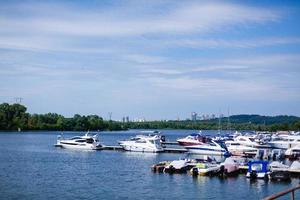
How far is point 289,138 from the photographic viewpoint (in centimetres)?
9900

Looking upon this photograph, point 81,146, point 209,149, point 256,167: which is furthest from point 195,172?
point 81,146

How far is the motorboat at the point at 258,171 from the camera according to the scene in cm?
4684

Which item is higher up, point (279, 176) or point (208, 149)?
point (208, 149)

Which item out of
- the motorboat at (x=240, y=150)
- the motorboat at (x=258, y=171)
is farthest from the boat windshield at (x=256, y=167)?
the motorboat at (x=240, y=150)

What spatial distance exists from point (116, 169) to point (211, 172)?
44.5 ft

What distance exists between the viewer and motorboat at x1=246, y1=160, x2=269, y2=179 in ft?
154

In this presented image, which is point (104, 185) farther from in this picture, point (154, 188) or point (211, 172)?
point (211, 172)

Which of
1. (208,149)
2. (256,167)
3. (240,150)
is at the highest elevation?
(208,149)

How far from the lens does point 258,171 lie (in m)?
47.1

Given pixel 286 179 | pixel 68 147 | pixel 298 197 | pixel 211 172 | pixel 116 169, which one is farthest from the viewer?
pixel 68 147

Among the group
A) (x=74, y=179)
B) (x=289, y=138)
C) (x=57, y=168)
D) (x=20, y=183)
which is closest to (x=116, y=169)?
(x=57, y=168)

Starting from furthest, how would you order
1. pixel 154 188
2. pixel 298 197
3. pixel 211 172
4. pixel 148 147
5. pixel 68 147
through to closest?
1. pixel 68 147
2. pixel 148 147
3. pixel 211 172
4. pixel 154 188
5. pixel 298 197

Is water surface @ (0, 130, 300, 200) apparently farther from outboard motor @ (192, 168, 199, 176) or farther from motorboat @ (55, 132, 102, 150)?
motorboat @ (55, 132, 102, 150)

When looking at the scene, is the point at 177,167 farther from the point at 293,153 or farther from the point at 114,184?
the point at 293,153
